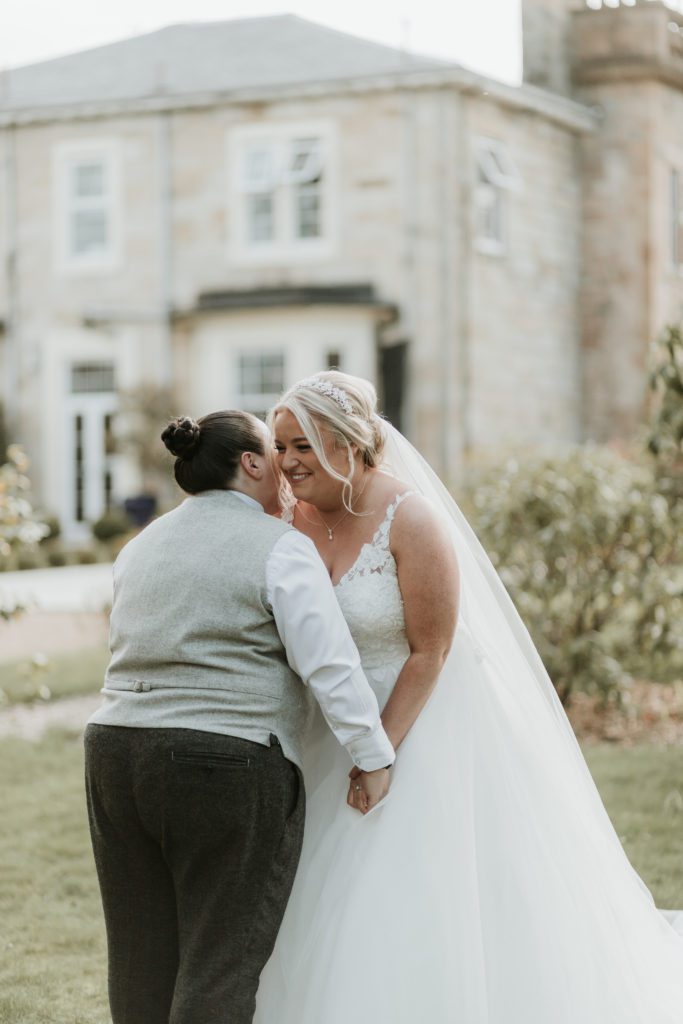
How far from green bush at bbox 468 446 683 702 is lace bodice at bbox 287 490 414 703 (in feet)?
14.9

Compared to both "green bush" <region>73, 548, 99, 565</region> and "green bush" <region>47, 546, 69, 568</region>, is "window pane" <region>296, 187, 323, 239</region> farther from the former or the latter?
"green bush" <region>47, 546, 69, 568</region>

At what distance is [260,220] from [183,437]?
773 inches

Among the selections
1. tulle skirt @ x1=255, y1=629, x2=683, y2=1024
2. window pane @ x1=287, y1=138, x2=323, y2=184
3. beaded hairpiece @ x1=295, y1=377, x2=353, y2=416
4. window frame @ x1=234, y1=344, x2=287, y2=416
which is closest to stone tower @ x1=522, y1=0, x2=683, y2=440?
→ window pane @ x1=287, y1=138, x2=323, y2=184

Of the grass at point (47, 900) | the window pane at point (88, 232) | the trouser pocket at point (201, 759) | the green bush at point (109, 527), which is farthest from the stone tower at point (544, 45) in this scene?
the trouser pocket at point (201, 759)

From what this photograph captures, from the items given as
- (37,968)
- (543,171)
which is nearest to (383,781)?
(37,968)

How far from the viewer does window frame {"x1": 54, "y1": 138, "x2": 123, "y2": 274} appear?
22.8 metres

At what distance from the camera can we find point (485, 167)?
21828 mm

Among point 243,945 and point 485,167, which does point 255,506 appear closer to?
point 243,945

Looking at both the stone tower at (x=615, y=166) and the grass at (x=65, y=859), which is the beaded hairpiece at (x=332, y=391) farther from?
the stone tower at (x=615, y=166)

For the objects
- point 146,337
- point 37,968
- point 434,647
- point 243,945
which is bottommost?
point 37,968

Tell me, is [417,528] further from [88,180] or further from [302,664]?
[88,180]

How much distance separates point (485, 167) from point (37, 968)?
18741 mm

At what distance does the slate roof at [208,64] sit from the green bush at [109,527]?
6939 mm

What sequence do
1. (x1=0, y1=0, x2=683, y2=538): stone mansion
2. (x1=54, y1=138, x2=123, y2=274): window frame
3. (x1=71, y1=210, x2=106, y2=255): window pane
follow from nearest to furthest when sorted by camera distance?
1. (x1=0, y1=0, x2=683, y2=538): stone mansion
2. (x1=54, y1=138, x2=123, y2=274): window frame
3. (x1=71, y1=210, x2=106, y2=255): window pane
